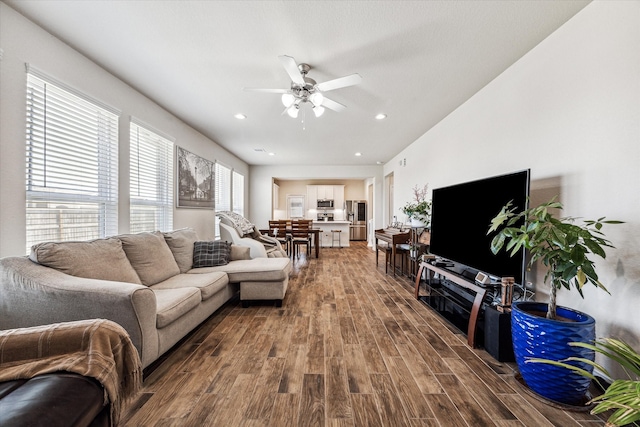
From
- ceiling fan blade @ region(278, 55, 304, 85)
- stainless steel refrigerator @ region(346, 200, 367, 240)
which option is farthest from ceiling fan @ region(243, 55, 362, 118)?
stainless steel refrigerator @ region(346, 200, 367, 240)

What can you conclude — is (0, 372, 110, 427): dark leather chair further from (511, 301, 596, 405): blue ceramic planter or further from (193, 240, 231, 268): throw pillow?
(511, 301, 596, 405): blue ceramic planter

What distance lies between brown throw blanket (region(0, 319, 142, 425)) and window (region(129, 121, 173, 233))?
2241mm

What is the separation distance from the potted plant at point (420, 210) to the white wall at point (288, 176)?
110 inches

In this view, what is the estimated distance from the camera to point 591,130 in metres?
1.72

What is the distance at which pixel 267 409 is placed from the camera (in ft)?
4.71

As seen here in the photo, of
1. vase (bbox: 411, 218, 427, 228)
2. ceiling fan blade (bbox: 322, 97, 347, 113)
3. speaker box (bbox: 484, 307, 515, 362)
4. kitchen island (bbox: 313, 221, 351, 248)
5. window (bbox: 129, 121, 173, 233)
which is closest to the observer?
speaker box (bbox: 484, 307, 515, 362)

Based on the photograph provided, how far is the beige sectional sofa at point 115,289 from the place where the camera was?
5.11 feet

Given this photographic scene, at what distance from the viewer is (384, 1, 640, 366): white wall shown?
1.50 m

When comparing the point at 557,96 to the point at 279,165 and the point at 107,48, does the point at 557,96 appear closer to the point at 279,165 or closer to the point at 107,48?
the point at 107,48

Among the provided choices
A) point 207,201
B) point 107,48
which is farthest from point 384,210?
point 107,48

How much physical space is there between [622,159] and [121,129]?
14.4ft

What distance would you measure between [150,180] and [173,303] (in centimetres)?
215

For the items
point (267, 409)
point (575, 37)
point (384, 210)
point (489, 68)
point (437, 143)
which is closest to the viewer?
point (267, 409)

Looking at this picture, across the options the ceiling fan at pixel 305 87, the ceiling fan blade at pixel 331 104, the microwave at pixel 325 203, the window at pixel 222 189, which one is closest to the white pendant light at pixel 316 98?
the ceiling fan at pixel 305 87
